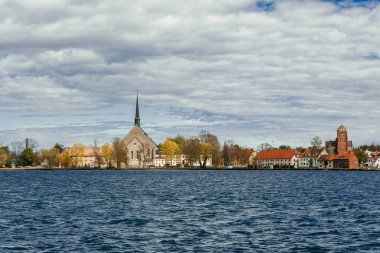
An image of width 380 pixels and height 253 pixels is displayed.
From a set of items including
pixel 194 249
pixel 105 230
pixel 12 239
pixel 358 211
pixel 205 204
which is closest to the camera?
pixel 194 249

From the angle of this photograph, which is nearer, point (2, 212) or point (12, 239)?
point (12, 239)

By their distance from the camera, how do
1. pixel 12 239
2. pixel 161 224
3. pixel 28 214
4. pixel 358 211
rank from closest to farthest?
pixel 12 239 < pixel 161 224 < pixel 28 214 < pixel 358 211

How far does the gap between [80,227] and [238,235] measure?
10.5m

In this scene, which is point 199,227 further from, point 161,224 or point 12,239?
point 12,239

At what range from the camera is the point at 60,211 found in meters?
46.0

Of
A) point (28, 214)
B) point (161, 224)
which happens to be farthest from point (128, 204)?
point (161, 224)

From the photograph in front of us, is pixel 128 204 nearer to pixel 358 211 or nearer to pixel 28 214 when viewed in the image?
pixel 28 214

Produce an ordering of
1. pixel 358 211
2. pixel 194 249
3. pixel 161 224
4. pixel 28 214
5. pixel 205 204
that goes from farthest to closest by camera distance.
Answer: pixel 205 204
pixel 358 211
pixel 28 214
pixel 161 224
pixel 194 249

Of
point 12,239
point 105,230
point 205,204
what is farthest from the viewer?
point 205,204

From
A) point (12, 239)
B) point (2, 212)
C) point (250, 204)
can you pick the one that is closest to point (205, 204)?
point (250, 204)

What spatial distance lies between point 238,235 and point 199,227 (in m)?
3.89

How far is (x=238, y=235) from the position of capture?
1271 inches

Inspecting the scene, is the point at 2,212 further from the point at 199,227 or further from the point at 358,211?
the point at 358,211

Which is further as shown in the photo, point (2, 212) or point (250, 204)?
point (250, 204)
